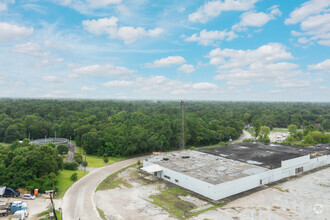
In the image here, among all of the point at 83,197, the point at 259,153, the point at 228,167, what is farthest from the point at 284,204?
the point at 83,197

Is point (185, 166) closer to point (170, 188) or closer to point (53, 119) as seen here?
point (170, 188)

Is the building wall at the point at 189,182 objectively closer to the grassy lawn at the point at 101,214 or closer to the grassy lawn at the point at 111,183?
the grassy lawn at the point at 111,183

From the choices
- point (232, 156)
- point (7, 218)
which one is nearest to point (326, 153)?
point (232, 156)

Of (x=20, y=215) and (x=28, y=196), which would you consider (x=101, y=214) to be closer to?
(x=20, y=215)

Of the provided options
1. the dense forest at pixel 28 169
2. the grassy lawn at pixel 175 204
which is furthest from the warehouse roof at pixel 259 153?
the dense forest at pixel 28 169

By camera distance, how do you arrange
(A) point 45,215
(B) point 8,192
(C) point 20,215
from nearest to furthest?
(C) point 20,215 < (A) point 45,215 < (B) point 8,192

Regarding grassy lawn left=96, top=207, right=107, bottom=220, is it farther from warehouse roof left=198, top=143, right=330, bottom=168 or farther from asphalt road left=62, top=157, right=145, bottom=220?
warehouse roof left=198, top=143, right=330, bottom=168

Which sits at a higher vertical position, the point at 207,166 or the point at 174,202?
the point at 207,166
